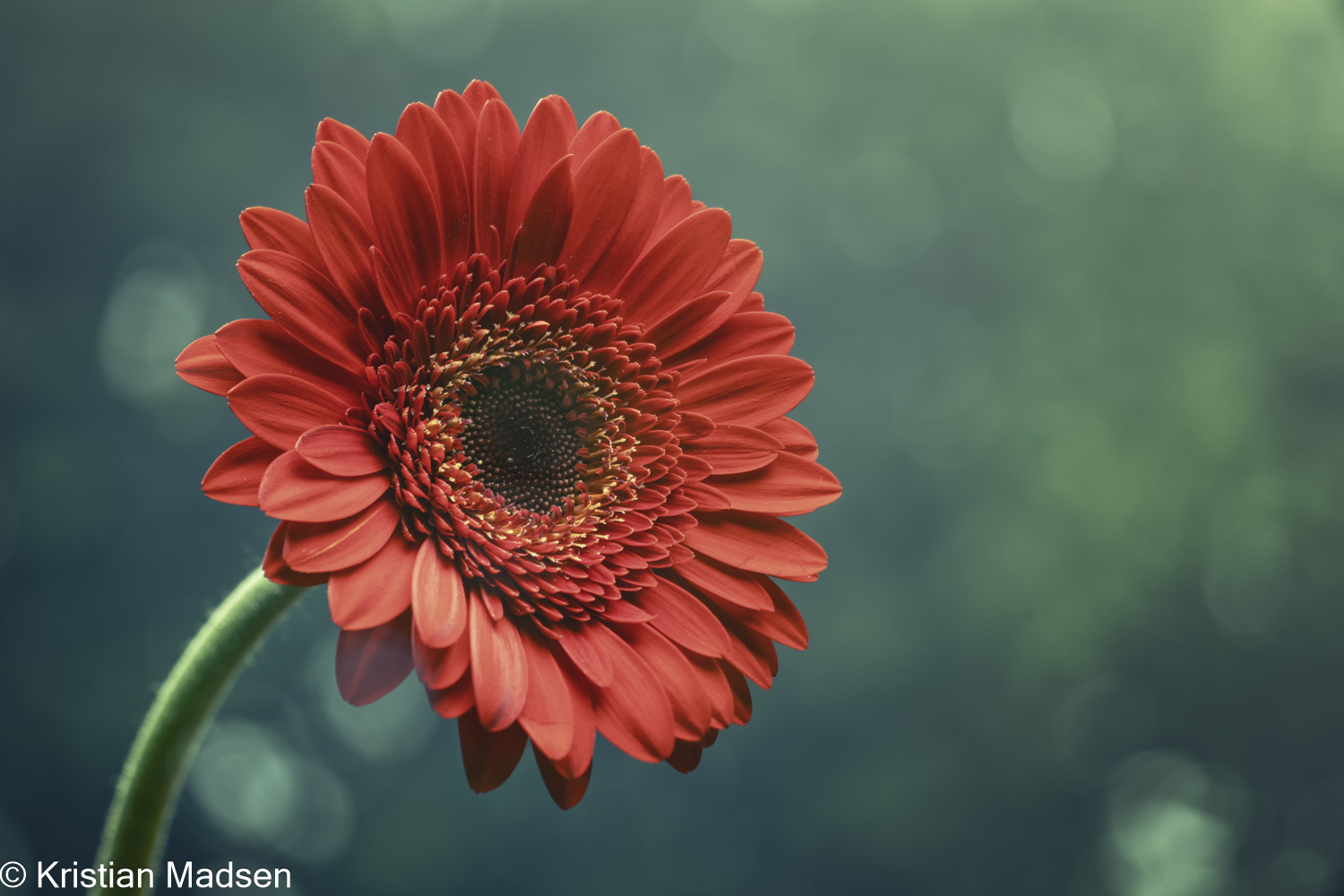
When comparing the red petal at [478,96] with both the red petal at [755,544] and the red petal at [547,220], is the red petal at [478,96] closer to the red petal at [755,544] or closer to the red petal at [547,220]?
the red petal at [547,220]

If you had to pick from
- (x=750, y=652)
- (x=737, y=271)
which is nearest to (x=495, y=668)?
(x=750, y=652)

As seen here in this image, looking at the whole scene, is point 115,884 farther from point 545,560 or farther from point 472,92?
point 472,92

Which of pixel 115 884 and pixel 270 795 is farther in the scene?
pixel 270 795

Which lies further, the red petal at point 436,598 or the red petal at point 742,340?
the red petal at point 742,340

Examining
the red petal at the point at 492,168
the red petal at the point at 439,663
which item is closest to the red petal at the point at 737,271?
the red petal at the point at 492,168

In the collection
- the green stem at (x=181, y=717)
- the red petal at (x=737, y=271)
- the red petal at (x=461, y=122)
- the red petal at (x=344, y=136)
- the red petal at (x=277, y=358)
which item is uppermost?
the red petal at (x=737, y=271)

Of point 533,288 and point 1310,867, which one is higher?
point 1310,867

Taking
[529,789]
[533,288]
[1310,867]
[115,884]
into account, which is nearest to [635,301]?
[533,288]
